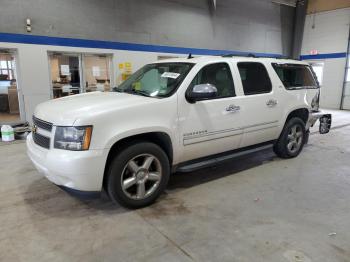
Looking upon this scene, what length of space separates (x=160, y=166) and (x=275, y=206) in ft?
4.63

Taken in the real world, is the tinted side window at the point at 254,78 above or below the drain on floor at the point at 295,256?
above

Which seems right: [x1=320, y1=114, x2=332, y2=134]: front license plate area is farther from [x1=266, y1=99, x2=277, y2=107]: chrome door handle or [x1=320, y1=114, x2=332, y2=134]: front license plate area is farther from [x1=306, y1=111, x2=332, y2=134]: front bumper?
[x1=266, y1=99, x2=277, y2=107]: chrome door handle

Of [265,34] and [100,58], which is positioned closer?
[100,58]

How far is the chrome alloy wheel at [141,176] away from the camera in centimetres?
306

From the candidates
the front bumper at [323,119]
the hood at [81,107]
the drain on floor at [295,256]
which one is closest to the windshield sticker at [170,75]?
the hood at [81,107]

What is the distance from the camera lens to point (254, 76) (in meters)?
4.21

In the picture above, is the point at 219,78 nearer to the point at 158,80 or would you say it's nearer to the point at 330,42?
the point at 158,80

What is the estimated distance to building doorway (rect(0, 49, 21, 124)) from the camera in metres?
7.96

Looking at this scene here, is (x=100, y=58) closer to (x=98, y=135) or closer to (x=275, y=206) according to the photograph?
(x=98, y=135)

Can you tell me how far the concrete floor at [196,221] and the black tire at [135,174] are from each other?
15 centimetres

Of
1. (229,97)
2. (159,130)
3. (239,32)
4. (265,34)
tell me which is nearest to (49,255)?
(159,130)

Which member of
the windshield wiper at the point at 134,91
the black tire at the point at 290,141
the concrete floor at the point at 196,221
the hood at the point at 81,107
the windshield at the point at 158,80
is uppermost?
the windshield at the point at 158,80

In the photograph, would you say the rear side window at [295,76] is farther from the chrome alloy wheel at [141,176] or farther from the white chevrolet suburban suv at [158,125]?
the chrome alloy wheel at [141,176]

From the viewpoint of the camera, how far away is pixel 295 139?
5.11 m
